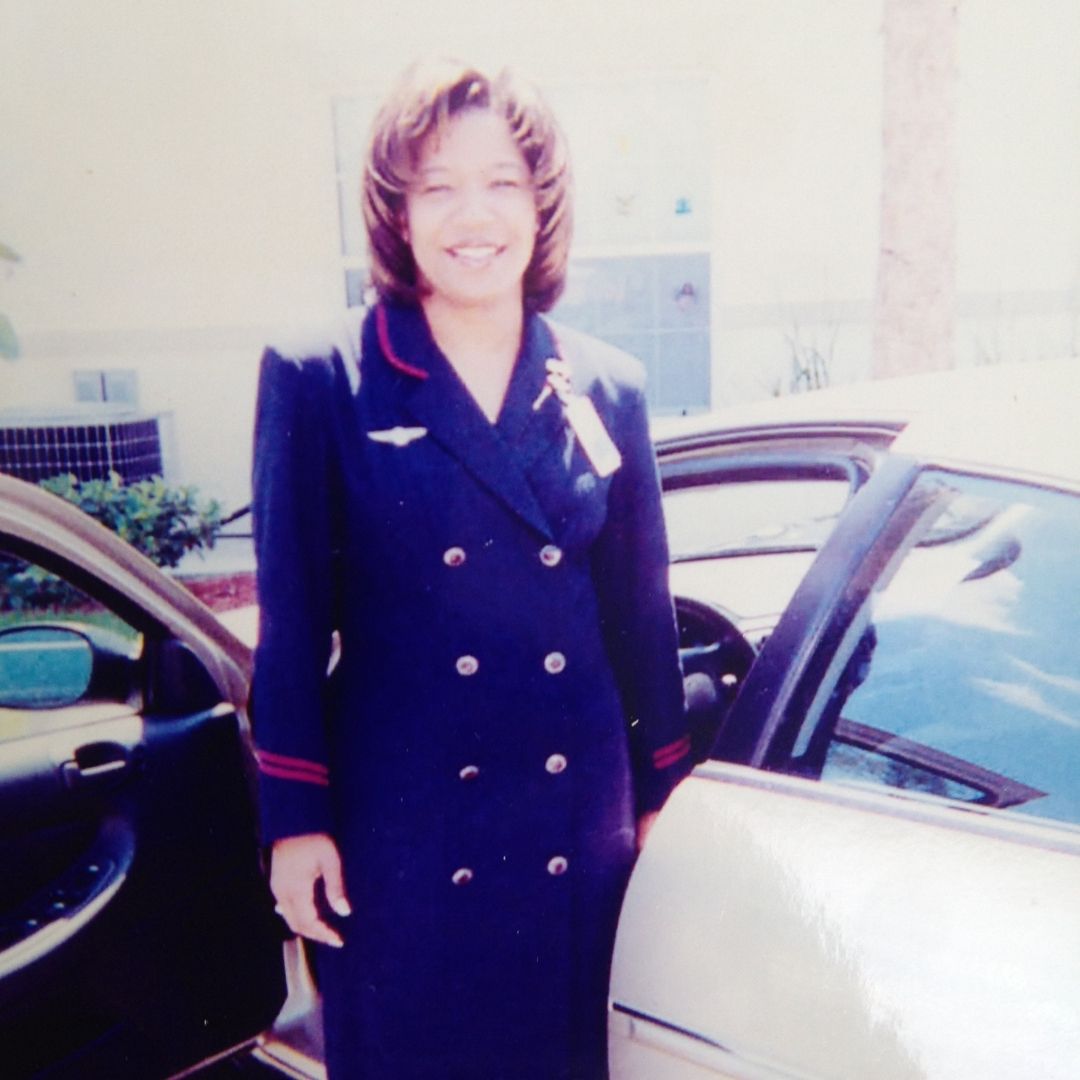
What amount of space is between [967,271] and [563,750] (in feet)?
15.6

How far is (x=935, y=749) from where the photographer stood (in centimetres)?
142

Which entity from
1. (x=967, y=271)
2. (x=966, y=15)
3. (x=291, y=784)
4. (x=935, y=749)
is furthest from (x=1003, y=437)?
(x=967, y=271)

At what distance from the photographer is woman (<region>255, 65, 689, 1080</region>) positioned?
1.39 meters

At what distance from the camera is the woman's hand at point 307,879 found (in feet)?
4.67

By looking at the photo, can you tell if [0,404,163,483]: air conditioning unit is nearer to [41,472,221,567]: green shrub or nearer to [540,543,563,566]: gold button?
[41,472,221,567]: green shrub

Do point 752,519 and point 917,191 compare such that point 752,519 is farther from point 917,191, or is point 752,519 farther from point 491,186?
point 491,186

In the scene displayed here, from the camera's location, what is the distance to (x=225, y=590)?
5.43m

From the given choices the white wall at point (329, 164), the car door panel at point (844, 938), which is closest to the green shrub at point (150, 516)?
the white wall at point (329, 164)

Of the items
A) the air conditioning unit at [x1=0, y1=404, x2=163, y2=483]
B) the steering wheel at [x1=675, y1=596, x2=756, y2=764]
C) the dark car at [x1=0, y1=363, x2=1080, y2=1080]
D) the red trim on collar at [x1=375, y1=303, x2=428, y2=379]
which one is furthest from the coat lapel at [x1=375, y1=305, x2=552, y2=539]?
the air conditioning unit at [x1=0, y1=404, x2=163, y2=483]

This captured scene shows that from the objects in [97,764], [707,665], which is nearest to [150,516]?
[97,764]

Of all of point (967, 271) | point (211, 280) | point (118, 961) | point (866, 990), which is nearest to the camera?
point (866, 990)

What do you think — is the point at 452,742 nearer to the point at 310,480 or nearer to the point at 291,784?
the point at 291,784

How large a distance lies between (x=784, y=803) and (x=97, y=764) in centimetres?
119

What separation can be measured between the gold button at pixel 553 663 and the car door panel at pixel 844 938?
23 centimetres
